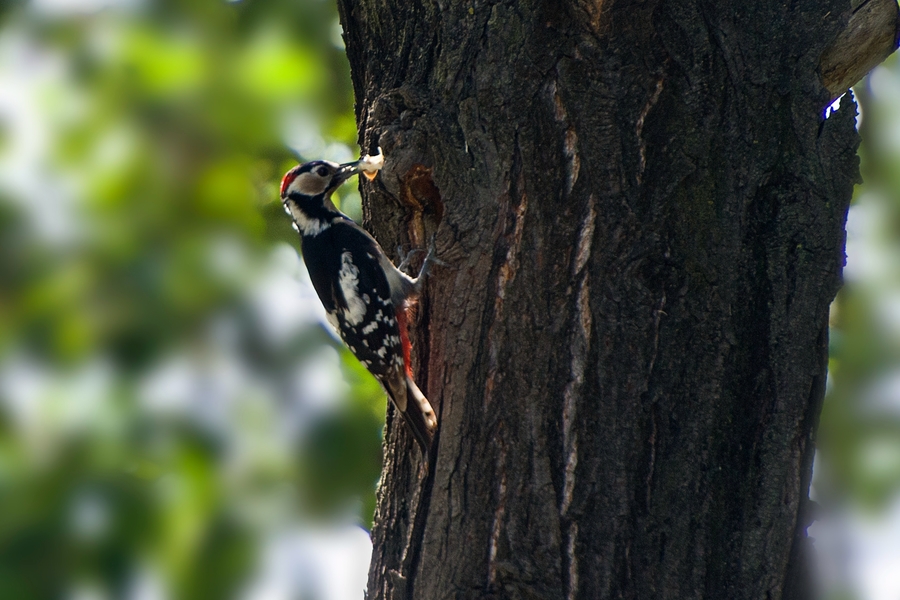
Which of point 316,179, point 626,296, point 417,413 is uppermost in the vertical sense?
point 316,179

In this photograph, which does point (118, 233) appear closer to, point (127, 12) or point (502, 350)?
point (127, 12)

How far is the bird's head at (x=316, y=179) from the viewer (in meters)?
3.86

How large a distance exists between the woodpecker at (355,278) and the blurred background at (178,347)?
9.5 inches

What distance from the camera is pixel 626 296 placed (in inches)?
92.6

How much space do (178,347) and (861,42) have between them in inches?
91.8

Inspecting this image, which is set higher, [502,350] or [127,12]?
[127,12]

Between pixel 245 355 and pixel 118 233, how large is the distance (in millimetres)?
601

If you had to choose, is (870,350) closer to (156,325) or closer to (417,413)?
(417,413)

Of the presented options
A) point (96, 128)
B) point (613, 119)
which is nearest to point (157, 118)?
point (96, 128)

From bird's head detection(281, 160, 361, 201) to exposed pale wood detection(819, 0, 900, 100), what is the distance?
1974mm

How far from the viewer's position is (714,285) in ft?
7.74

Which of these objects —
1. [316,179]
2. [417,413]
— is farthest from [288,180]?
[417,413]

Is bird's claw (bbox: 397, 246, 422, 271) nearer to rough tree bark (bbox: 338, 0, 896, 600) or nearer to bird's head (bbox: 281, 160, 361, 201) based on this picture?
rough tree bark (bbox: 338, 0, 896, 600)

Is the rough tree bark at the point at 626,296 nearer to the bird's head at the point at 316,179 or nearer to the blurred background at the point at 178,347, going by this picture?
the blurred background at the point at 178,347
